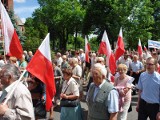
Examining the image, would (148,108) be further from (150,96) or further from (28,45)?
(28,45)

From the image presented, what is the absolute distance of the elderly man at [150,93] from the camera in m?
6.05

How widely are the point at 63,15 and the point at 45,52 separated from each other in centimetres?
6871

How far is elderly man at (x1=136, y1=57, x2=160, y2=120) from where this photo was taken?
605 centimetres

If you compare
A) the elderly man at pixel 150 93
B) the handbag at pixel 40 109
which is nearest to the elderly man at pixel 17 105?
the handbag at pixel 40 109

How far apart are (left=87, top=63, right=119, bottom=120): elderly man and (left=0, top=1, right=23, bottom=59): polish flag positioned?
10.5ft

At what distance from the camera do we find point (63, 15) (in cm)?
7319

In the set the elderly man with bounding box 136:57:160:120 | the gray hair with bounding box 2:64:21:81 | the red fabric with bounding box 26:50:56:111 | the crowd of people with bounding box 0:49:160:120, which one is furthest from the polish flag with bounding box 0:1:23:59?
the gray hair with bounding box 2:64:21:81

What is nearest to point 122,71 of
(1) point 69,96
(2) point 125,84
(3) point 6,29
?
(2) point 125,84

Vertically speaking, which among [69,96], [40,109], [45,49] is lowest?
[40,109]

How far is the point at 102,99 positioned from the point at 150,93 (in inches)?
68.8

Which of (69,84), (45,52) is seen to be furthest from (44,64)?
(69,84)

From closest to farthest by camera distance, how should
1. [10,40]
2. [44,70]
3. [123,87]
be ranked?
[44,70], [123,87], [10,40]

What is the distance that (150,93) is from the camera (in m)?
6.11

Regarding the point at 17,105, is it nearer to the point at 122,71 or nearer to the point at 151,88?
the point at 151,88
